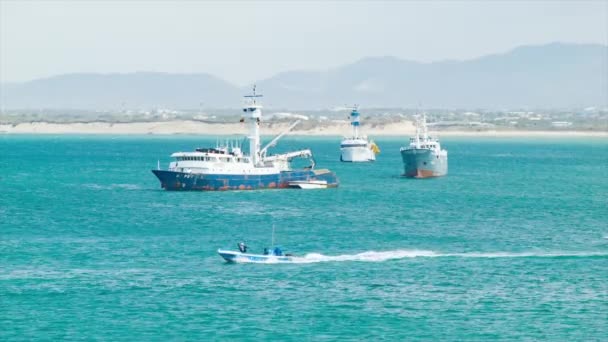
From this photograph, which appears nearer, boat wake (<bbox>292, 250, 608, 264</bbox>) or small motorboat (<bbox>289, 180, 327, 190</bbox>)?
boat wake (<bbox>292, 250, 608, 264</bbox>)

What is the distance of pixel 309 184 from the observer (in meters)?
137

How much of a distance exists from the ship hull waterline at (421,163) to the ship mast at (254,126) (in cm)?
3004

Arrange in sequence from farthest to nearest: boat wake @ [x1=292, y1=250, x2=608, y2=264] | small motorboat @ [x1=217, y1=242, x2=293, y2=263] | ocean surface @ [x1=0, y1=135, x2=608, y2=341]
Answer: boat wake @ [x1=292, y1=250, x2=608, y2=264] < small motorboat @ [x1=217, y1=242, x2=293, y2=263] < ocean surface @ [x1=0, y1=135, x2=608, y2=341]

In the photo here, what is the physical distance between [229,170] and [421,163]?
3862 centimetres

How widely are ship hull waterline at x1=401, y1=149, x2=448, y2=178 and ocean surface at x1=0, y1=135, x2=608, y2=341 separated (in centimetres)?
3176

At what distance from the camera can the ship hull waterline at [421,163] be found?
15925cm

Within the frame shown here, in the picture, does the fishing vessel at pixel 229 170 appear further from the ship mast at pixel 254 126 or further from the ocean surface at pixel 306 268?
the ocean surface at pixel 306 268

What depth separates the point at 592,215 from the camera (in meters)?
107

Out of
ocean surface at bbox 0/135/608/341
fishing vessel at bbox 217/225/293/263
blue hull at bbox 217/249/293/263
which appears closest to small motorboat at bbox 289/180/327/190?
→ ocean surface at bbox 0/135/608/341

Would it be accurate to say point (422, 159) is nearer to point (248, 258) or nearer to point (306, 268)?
point (248, 258)

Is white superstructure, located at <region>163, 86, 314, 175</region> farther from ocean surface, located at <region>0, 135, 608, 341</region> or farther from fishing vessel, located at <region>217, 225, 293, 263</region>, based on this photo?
fishing vessel, located at <region>217, 225, 293, 263</region>

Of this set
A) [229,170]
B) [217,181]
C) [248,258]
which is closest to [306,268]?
[248,258]

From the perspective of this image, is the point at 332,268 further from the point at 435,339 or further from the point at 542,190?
the point at 542,190

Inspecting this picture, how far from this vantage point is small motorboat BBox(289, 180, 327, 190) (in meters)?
136
